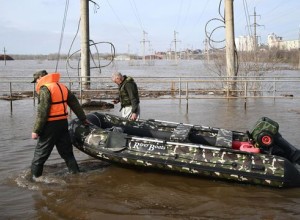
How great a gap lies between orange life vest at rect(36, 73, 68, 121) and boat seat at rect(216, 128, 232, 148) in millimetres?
2521

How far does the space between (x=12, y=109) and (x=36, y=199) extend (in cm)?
905

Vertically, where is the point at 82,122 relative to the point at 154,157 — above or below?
above

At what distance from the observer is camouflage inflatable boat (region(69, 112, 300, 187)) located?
5.78 meters

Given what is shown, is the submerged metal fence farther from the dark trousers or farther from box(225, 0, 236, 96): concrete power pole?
the dark trousers

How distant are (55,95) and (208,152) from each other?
2.43 m

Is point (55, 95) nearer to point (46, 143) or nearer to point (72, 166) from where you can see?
point (46, 143)

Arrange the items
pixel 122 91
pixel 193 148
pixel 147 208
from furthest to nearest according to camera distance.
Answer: pixel 122 91 < pixel 193 148 < pixel 147 208

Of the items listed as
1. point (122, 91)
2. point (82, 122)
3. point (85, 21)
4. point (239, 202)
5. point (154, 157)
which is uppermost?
point (85, 21)

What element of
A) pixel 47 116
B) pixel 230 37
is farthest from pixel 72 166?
pixel 230 37

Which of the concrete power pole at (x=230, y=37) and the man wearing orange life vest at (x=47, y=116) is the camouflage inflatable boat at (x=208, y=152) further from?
the concrete power pole at (x=230, y=37)

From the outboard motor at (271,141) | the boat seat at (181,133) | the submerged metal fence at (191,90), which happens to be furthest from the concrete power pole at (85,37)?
the outboard motor at (271,141)

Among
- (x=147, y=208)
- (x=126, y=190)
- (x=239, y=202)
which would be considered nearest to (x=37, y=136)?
(x=126, y=190)

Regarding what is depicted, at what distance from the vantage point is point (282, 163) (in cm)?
573

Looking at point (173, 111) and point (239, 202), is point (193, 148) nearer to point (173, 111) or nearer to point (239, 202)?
point (239, 202)
